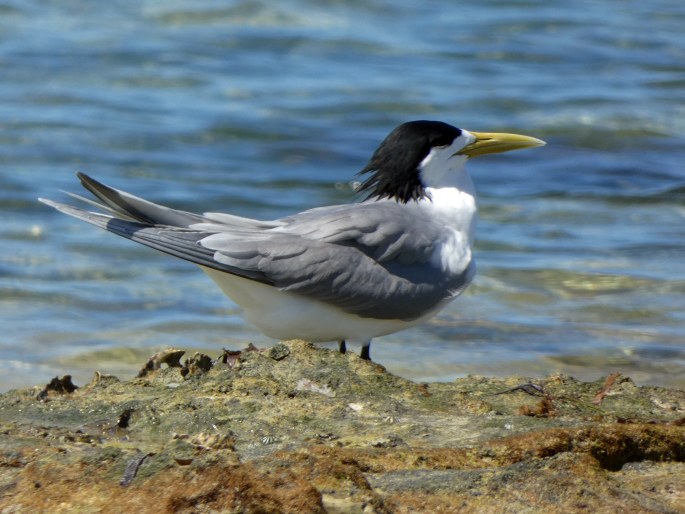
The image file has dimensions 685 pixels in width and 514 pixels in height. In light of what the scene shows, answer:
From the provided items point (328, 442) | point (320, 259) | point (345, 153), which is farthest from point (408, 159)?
point (345, 153)

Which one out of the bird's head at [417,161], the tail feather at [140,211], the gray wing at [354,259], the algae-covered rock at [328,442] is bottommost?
the algae-covered rock at [328,442]

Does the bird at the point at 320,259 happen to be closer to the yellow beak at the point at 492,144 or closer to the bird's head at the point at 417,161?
the bird's head at the point at 417,161

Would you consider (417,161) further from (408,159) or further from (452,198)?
(452,198)

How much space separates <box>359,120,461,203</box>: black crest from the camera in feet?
18.5

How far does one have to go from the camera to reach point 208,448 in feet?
11.4

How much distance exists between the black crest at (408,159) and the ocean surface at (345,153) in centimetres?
97

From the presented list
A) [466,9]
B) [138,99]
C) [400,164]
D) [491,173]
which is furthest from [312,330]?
[466,9]

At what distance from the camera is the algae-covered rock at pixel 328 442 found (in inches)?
121

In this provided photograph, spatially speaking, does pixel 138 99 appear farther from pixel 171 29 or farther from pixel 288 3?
pixel 288 3

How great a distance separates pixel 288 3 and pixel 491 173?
5.57m

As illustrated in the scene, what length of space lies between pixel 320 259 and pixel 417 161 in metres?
0.83

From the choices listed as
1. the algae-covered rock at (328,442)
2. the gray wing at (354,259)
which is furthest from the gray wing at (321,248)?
the algae-covered rock at (328,442)

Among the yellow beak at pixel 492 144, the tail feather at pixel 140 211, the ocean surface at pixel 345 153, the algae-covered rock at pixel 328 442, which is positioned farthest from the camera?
the ocean surface at pixel 345 153

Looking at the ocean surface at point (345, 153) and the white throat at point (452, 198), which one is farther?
the ocean surface at point (345, 153)
